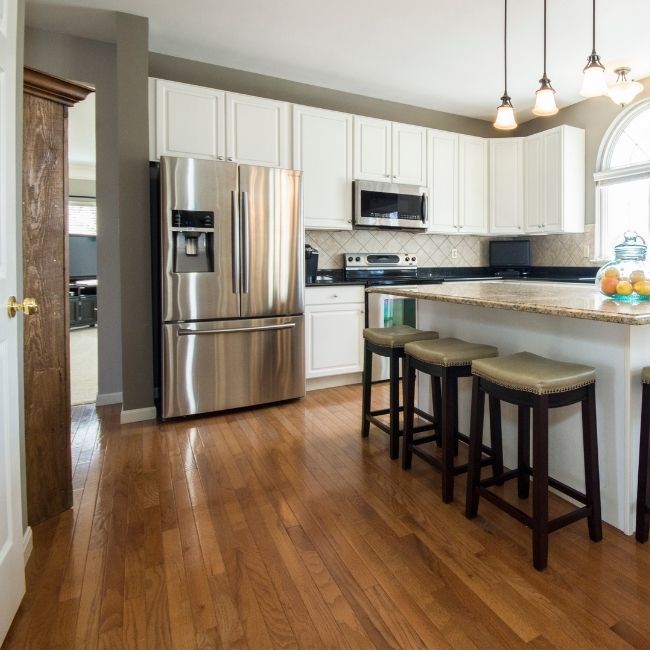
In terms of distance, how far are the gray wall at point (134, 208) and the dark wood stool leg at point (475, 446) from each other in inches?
90.6

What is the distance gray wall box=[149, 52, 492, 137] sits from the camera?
362 centimetres

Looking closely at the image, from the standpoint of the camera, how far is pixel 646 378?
1579mm

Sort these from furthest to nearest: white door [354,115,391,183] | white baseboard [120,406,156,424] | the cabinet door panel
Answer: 1. white door [354,115,391,183]
2. the cabinet door panel
3. white baseboard [120,406,156,424]

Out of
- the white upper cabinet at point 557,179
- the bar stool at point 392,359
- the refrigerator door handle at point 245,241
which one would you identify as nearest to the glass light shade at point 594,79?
the bar stool at point 392,359

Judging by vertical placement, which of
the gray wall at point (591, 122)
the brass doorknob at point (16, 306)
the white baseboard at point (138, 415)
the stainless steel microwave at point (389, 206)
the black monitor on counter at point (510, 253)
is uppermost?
the gray wall at point (591, 122)

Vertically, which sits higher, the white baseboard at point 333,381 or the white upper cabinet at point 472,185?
the white upper cabinet at point 472,185

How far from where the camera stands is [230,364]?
323cm

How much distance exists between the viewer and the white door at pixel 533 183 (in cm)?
462

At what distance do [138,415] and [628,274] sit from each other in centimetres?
299

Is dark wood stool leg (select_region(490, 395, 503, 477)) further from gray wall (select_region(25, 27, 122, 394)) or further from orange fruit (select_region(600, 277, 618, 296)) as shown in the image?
gray wall (select_region(25, 27, 122, 394))

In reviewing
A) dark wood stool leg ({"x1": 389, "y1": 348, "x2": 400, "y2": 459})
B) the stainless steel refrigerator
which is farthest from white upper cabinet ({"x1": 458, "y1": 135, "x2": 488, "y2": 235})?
dark wood stool leg ({"x1": 389, "y1": 348, "x2": 400, "y2": 459})

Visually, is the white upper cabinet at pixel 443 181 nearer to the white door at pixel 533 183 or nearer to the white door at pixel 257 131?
the white door at pixel 533 183

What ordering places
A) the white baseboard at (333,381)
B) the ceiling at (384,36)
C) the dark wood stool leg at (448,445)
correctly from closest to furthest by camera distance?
the dark wood stool leg at (448,445), the ceiling at (384,36), the white baseboard at (333,381)

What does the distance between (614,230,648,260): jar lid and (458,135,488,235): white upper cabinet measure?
9.70 feet
